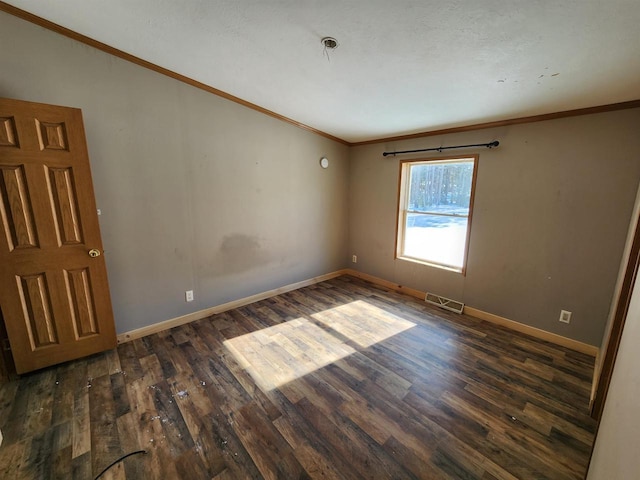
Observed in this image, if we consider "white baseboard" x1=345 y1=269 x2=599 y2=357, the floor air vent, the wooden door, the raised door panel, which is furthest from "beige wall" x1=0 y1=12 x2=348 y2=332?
"white baseboard" x1=345 y1=269 x2=599 y2=357

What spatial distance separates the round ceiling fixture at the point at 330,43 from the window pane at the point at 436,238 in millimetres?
2419

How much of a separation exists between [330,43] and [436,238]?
266cm

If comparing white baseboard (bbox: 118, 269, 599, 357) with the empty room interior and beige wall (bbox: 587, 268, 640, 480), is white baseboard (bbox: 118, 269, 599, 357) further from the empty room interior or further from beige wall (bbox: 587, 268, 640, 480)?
beige wall (bbox: 587, 268, 640, 480)

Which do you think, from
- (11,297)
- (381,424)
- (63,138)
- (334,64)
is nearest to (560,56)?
(334,64)

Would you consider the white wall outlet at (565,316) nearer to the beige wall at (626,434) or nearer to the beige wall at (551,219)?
the beige wall at (551,219)

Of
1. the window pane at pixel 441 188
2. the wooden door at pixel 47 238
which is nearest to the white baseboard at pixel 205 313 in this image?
the wooden door at pixel 47 238

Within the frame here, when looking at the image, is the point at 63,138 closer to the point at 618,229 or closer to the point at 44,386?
the point at 44,386

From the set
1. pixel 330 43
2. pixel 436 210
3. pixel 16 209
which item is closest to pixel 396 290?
pixel 436 210

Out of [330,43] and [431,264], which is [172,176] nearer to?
[330,43]

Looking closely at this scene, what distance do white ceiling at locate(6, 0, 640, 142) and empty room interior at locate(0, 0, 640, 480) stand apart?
18 millimetres

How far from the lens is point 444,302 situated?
130 inches

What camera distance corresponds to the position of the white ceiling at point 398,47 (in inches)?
54.3

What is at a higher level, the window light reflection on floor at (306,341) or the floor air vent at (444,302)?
the floor air vent at (444,302)

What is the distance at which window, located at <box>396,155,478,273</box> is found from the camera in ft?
10.3
